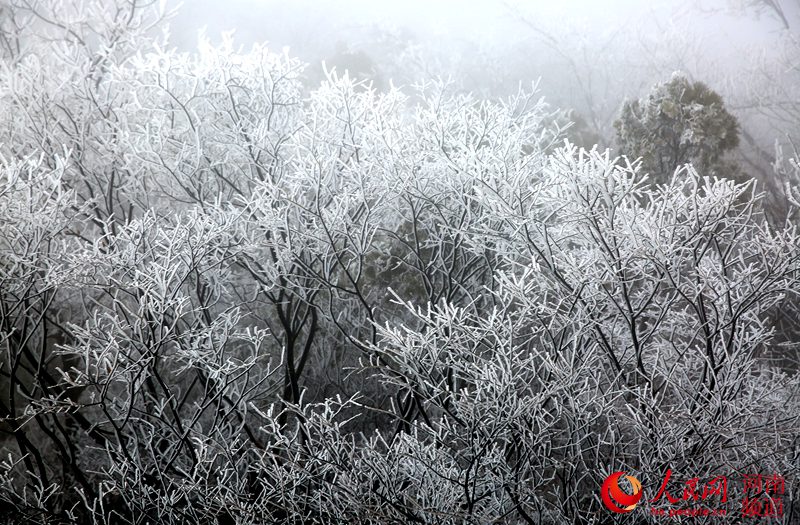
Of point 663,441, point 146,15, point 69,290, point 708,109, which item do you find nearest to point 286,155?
point 146,15

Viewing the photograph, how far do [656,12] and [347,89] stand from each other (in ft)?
68.6

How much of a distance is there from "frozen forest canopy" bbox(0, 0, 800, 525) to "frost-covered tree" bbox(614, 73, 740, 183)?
0.05 m

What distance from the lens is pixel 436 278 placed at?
28.8 ft

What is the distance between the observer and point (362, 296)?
750 centimetres
